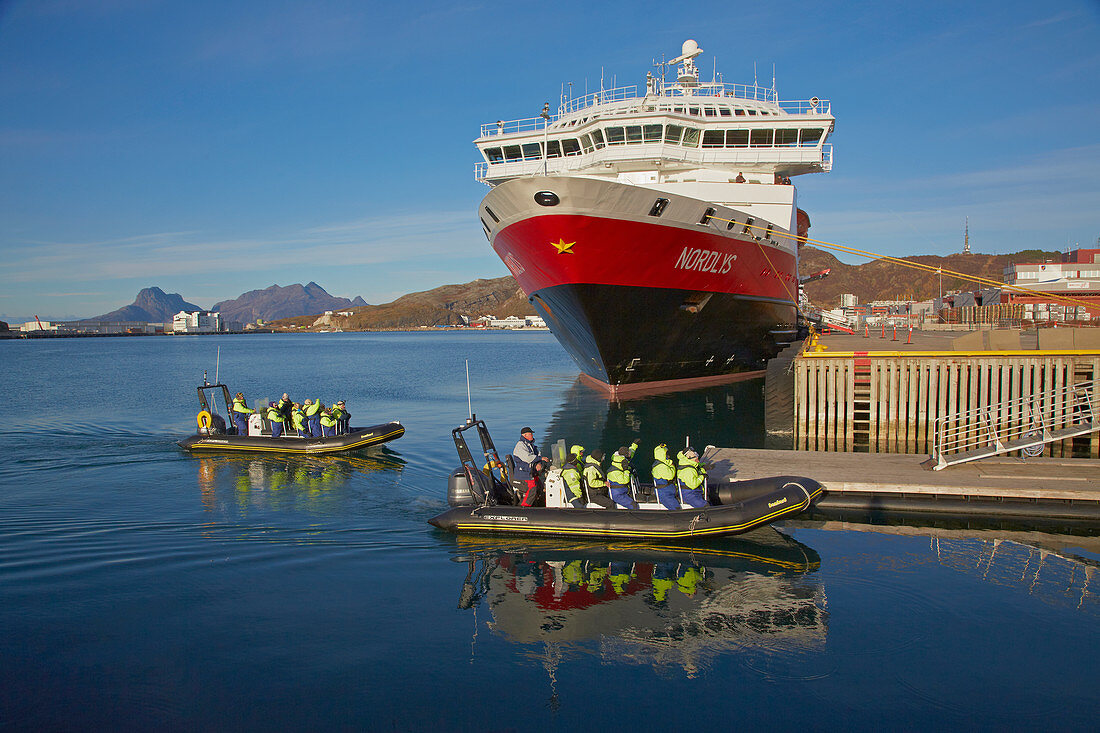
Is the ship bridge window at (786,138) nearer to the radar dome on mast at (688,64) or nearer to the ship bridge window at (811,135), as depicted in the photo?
the ship bridge window at (811,135)

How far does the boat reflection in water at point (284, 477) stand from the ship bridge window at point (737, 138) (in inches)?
754

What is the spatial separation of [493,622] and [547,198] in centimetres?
1443

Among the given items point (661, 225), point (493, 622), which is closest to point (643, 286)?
point (661, 225)

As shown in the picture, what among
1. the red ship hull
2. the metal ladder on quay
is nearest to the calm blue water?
the metal ladder on quay

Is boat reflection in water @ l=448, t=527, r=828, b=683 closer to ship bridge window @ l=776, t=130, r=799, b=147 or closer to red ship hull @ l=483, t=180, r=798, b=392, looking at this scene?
red ship hull @ l=483, t=180, r=798, b=392

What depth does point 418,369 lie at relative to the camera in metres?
54.7

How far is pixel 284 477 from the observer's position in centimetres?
1694

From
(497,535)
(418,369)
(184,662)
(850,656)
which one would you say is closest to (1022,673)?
(850,656)

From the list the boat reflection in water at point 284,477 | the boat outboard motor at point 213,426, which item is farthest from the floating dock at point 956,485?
the boat outboard motor at point 213,426

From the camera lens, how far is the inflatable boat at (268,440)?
1872cm

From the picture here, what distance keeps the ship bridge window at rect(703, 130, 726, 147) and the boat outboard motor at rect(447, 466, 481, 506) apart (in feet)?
69.9

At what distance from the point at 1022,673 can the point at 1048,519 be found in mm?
5549

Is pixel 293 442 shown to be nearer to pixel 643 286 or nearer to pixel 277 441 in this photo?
pixel 277 441

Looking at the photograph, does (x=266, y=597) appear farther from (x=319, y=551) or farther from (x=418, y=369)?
(x=418, y=369)
